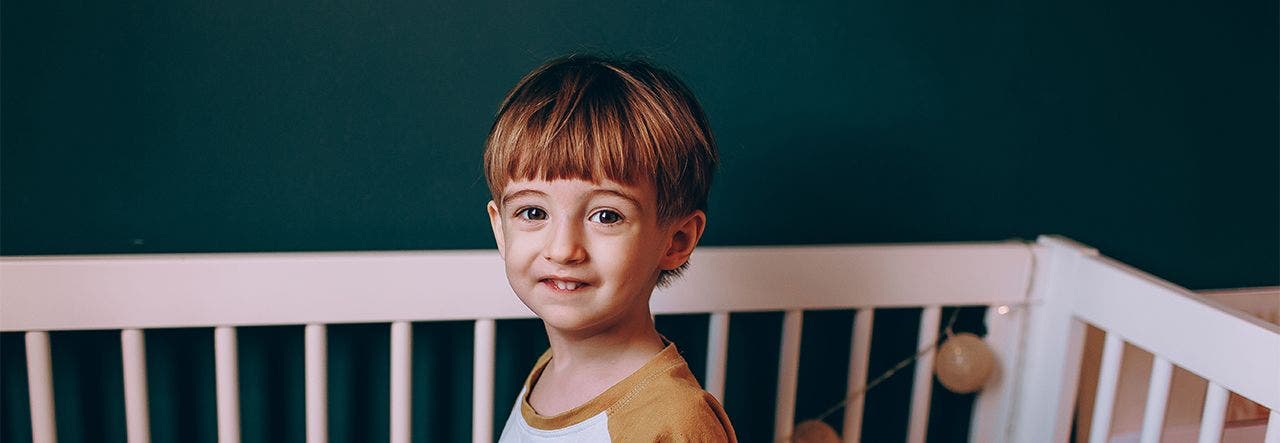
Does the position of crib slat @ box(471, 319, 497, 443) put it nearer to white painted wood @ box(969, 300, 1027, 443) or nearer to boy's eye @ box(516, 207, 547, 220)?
boy's eye @ box(516, 207, 547, 220)

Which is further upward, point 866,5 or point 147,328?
point 866,5

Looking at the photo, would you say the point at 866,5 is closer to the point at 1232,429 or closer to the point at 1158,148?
the point at 1158,148

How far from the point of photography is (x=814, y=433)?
1.11 metres

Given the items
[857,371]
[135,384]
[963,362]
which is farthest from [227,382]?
[963,362]

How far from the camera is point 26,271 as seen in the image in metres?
0.87

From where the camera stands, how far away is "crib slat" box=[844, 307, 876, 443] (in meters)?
1.08

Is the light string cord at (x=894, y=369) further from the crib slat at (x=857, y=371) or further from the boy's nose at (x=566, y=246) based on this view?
the boy's nose at (x=566, y=246)

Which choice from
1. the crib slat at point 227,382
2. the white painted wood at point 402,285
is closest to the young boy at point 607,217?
the white painted wood at point 402,285

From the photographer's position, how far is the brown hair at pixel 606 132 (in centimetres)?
66

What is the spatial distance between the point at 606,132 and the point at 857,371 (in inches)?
22.2

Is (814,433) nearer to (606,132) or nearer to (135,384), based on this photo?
(606,132)

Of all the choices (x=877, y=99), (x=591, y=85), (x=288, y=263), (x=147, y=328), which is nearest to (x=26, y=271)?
(x=147, y=328)

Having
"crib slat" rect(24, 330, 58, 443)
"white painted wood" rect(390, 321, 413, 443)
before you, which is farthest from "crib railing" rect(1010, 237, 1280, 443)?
"crib slat" rect(24, 330, 58, 443)

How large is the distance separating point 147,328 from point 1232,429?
3.87 feet
